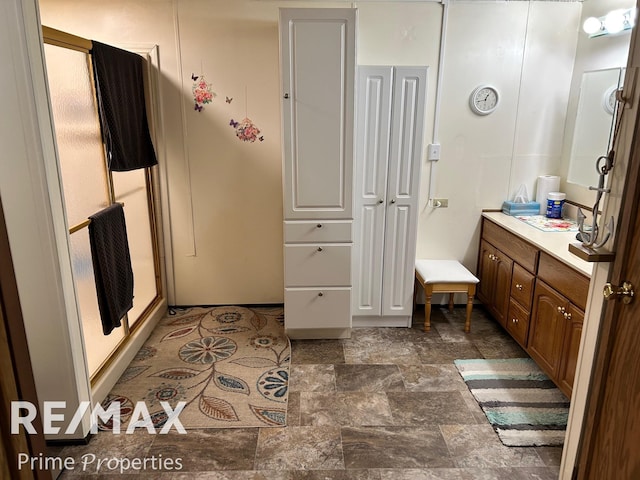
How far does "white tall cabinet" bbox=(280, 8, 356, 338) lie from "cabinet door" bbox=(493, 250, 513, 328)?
108cm

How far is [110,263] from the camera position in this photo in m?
2.51

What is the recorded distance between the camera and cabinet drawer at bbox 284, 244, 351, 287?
3.02 metres

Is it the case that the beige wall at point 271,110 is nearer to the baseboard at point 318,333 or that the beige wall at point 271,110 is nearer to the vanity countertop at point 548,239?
the vanity countertop at point 548,239

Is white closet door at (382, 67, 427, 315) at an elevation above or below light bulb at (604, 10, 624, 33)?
below

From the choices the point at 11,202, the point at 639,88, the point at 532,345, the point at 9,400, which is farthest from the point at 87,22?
the point at 532,345

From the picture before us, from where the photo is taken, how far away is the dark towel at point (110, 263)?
7.84 ft

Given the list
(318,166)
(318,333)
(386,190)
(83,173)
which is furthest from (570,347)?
(83,173)

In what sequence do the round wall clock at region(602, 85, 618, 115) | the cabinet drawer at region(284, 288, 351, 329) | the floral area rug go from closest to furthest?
the floral area rug
the round wall clock at region(602, 85, 618, 115)
the cabinet drawer at region(284, 288, 351, 329)

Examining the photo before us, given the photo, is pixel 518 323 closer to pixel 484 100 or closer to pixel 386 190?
pixel 386 190

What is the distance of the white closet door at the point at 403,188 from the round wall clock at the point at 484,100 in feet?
1.88

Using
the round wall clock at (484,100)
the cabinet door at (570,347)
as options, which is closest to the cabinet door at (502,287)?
the cabinet door at (570,347)

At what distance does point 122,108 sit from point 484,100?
245 cm

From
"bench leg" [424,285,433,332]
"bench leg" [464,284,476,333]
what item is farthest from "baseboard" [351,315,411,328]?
"bench leg" [464,284,476,333]

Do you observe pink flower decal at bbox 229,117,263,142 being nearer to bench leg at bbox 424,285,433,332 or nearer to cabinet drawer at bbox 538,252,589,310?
bench leg at bbox 424,285,433,332
